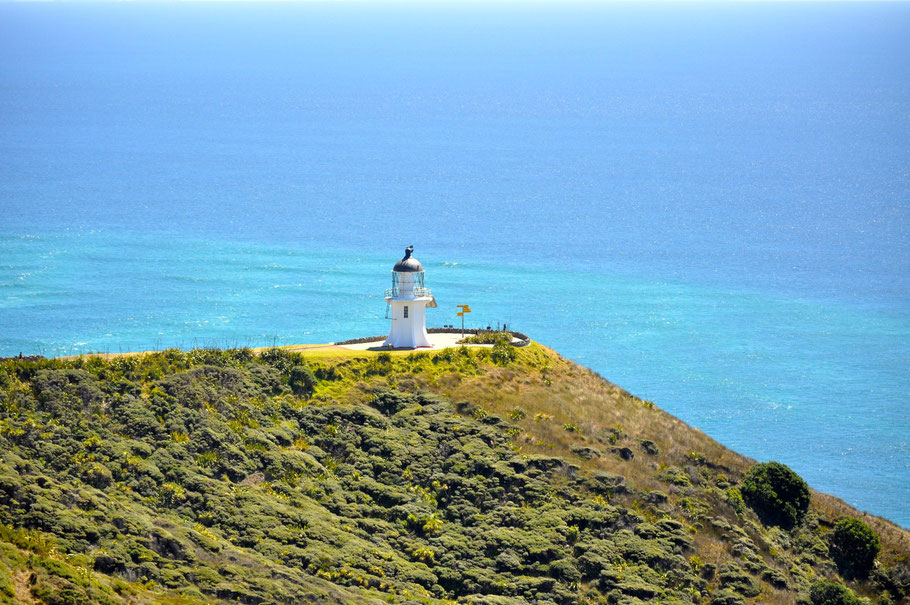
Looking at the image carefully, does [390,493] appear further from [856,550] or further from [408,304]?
[856,550]

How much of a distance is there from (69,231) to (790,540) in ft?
383

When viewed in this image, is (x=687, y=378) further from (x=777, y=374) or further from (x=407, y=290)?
→ (x=407, y=290)

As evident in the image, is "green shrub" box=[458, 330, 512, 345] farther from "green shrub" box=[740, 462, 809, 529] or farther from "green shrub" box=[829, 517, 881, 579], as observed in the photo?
"green shrub" box=[829, 517, 881, 579]

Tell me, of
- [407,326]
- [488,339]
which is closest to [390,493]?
[407,326]

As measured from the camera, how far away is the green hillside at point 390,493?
51.0 m

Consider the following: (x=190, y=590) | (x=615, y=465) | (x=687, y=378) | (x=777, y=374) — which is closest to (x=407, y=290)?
(x=615, y=465)

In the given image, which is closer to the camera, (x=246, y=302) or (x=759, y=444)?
(x=759, y=444)

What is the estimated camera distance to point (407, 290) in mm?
73375

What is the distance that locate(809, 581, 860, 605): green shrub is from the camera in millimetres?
62281

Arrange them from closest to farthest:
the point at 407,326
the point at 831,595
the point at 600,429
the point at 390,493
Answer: the point at 390,493 → the point at 831,595 → the point at 600,429 → the point at 407,326

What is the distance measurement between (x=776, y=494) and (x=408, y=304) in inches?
865

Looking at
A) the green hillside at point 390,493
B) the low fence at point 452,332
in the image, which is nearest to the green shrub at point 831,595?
the green hillside at point 390,493

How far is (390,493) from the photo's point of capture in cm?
6172

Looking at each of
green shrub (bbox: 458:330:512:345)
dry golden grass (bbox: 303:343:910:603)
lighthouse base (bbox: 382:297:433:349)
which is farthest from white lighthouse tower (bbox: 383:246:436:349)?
green shrub (bbox: 458:330:512:345)
